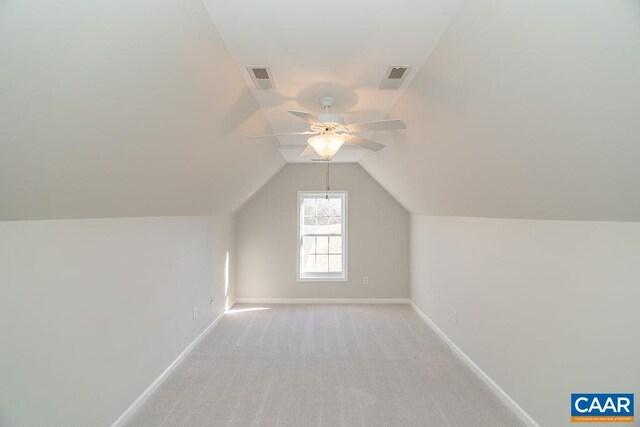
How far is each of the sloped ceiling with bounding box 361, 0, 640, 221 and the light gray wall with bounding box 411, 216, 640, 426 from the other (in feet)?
0.61

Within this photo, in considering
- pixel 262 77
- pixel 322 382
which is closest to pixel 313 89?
pixel 262 77

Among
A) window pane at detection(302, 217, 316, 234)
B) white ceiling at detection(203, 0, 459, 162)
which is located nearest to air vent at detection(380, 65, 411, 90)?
white ceiling at detection(203, 0, 459, 162)

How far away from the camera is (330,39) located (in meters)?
1.78

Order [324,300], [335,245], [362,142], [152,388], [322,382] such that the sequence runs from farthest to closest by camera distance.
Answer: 1. [335,245]
2. [324,300]
3. [322,382]
4. [152,388]
5. [362,142]

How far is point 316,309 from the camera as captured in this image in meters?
5.21

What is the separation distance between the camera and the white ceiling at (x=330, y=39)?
5.00ft

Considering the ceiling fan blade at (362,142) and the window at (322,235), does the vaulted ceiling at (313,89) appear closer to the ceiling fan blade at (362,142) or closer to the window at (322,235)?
the ceiling fan blade at (362,142)

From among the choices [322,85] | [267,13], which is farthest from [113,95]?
[322,85]

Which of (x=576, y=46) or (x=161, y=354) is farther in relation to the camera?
(x=161, y=354)

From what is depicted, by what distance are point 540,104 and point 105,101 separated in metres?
1.83

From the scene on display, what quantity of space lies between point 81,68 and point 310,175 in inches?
180

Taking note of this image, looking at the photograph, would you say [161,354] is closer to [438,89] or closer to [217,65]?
[217,65]

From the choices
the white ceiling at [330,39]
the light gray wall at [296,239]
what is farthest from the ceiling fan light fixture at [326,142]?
the light gray wall at [296,239]

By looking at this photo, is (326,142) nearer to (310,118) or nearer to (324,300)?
(310,118)
